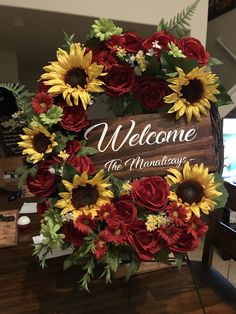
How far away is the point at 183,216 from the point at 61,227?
284mm

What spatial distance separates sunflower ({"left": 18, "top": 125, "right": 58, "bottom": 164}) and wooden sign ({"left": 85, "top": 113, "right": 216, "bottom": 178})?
93 mm

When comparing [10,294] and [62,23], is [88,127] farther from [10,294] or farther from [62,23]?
[62,23]

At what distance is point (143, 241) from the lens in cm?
73

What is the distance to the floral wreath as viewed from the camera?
73 cm

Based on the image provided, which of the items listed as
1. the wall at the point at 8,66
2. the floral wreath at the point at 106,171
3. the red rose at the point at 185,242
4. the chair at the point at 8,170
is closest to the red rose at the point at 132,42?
the floral wreath at the point at 106,171

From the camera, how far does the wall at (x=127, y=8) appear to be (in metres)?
1.58

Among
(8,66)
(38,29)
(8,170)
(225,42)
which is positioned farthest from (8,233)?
(225,42)

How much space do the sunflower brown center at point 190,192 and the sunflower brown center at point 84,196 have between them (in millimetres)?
201

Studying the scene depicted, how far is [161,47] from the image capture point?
788mm

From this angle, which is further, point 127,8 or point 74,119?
point 127,8

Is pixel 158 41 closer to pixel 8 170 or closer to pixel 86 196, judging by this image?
pixel 86 196

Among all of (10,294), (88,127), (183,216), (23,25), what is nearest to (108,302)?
(10,294)

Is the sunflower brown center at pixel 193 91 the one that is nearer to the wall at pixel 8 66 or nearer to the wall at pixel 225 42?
the wall at pixel 8 66

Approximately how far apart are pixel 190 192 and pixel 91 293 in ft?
1.73
